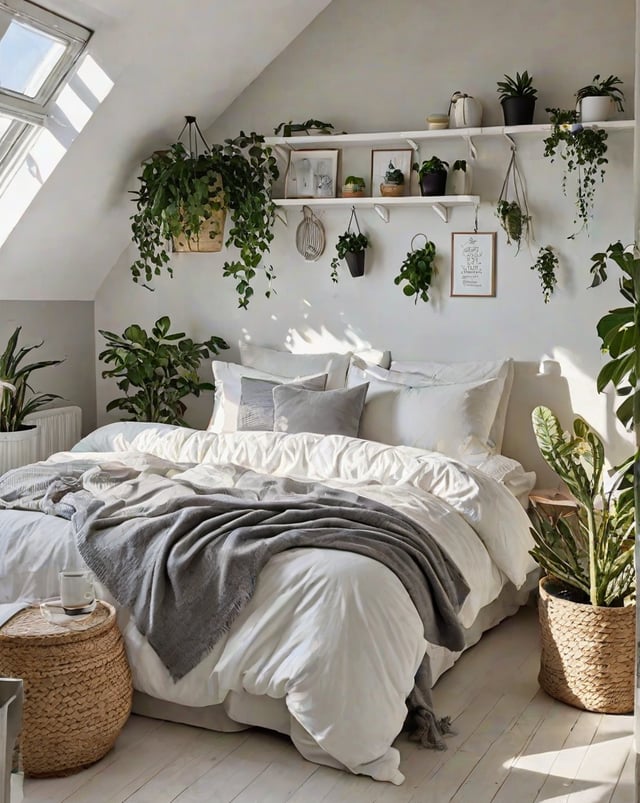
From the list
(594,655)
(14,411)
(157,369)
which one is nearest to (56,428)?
(14,411)

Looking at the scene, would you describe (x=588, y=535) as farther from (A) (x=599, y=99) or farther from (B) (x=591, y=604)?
(A) (x=599, y=99)

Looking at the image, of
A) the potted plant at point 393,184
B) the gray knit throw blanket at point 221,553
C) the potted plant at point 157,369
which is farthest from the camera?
the potted plant at point 157,369

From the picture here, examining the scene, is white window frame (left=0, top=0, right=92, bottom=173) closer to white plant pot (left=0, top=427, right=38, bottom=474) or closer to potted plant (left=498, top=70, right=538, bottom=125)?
white plant pot (left=0, top=427, right=38, bottom=474)

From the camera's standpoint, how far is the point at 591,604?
3.32 meters

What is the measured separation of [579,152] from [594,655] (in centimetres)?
234

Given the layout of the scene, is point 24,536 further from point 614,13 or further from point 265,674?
point 614,13

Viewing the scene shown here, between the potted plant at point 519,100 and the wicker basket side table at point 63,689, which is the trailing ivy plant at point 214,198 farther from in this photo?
the wicker basket side table at point 63,689

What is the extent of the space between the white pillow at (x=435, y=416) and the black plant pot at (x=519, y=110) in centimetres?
124

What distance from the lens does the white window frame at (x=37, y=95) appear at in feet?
13.1

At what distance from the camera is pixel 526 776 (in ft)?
9.33

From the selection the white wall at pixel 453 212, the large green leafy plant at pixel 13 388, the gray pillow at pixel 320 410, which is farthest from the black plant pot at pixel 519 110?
the large green leafy plant at pixel 13 388

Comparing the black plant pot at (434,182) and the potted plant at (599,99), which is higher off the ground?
the potted plant at (599,99)

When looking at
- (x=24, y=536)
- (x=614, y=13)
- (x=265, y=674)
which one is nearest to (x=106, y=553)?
(x=24, y=536)

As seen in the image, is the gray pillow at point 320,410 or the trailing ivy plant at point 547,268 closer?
the gray pillow at point 320,410
